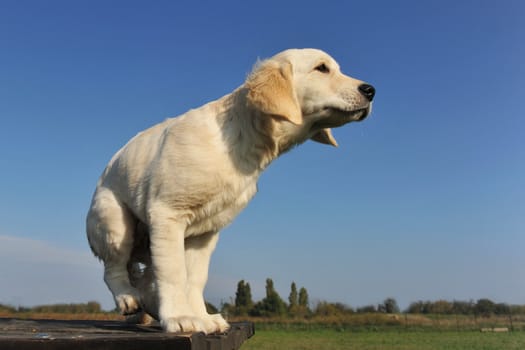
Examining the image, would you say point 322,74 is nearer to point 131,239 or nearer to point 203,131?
point 203,131

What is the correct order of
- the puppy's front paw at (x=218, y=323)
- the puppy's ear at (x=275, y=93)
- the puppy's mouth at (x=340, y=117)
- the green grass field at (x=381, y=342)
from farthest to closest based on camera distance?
the green grass field at (x=381, y=342), the puppy's mouth at (x=340, y=117), the puppy's ear at (x=275, y=93), the puppy's front paw at (x=218, y=323)

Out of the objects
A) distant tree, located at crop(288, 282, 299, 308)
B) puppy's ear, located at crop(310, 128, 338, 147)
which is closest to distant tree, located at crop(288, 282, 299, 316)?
distant tree, located at crop(288, 282, 299, 308)

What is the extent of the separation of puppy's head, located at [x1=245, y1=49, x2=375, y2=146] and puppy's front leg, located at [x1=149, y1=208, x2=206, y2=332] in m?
1.11

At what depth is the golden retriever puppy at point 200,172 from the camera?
3.45m

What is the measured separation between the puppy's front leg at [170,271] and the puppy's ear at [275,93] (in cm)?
108

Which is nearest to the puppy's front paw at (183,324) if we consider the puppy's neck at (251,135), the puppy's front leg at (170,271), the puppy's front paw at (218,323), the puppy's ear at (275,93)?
the puppy's front leg at (170,271)

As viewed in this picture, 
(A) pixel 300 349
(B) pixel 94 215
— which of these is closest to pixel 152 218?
(B) pixel 94 215

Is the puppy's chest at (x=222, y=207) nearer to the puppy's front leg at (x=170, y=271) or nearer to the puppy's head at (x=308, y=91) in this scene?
the puppy's front leg at (x=170, y=271)

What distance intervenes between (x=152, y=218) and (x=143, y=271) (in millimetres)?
996

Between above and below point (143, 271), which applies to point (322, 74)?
above

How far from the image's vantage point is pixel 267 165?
12.6 ft

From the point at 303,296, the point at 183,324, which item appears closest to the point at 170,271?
the point at 183,324

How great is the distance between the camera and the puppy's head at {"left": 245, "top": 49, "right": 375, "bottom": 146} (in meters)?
3.57

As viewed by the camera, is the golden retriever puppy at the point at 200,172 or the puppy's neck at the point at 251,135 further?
the puppy's neck at the point at 251,135
